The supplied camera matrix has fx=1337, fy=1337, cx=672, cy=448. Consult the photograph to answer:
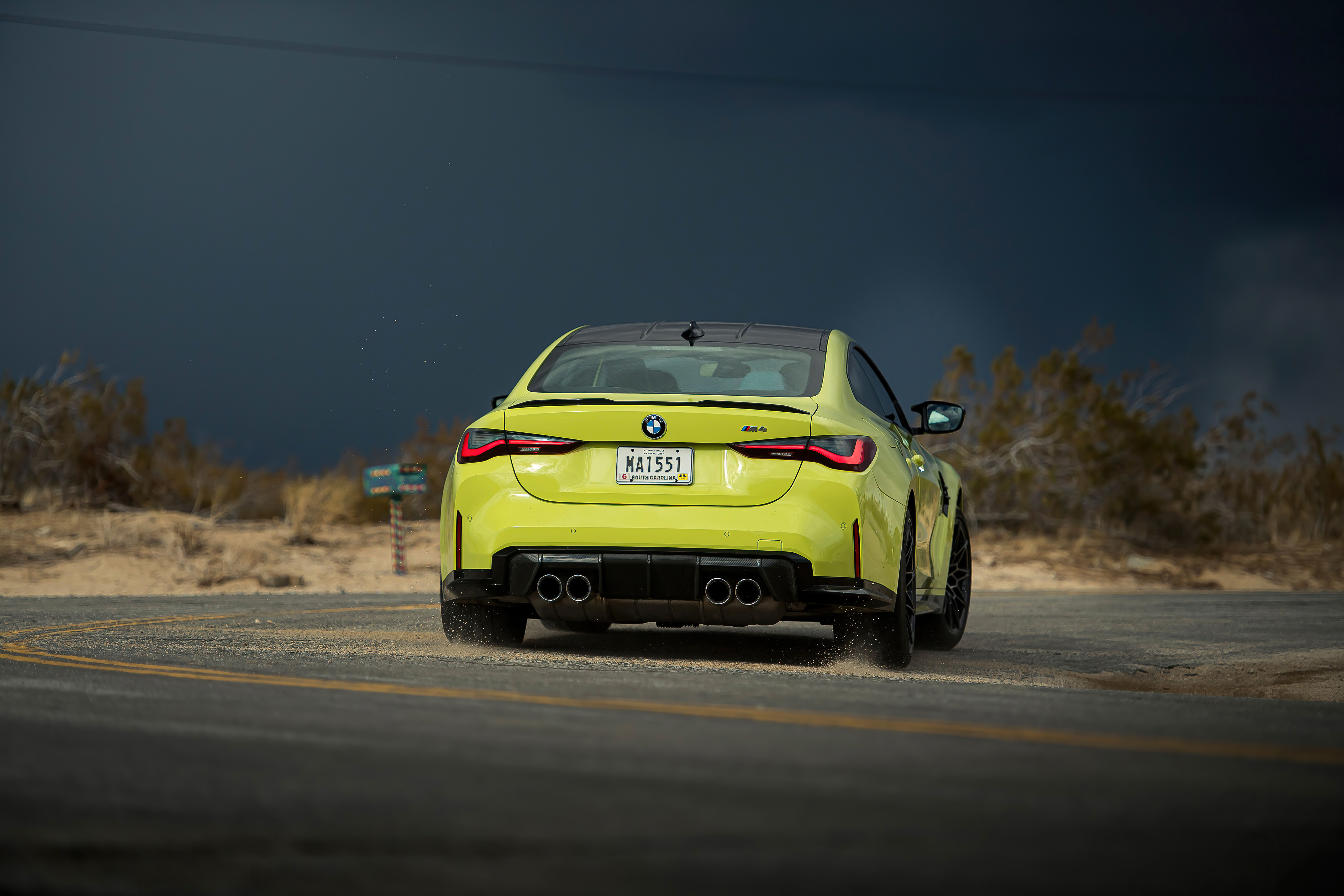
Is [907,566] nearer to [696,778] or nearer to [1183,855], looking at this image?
[696,778]

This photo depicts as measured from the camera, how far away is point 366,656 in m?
6.21

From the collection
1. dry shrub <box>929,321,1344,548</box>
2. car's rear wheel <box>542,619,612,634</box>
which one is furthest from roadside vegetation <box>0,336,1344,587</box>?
car's rear wheel <box>542,619,612,634</box>

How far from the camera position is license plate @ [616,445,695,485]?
6.32 meters

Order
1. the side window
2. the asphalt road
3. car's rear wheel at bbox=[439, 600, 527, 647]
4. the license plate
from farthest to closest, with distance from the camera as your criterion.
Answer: the side window < car's rear wheel at bbox=[439, 600, 527, 647] < the license plate < the asphalt road

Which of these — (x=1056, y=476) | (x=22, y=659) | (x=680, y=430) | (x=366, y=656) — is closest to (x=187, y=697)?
(x=366, y=656)

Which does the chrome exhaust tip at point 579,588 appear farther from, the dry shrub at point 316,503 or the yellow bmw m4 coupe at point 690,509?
the dry shrub at point 316,503

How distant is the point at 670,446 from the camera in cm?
635

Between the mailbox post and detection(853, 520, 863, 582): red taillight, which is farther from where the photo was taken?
the mailbox post

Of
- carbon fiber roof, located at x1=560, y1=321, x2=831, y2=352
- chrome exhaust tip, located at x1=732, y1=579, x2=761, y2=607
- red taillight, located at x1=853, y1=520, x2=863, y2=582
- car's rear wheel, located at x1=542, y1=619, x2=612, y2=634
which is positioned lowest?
car's rear wheel, located at x1=542, y1=619, x2=612, y2=634

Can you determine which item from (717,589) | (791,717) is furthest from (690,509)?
(791,717)

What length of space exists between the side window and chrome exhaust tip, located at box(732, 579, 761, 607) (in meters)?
1.32

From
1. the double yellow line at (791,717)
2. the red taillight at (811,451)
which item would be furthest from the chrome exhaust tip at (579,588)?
the double yellow line at (791,717)

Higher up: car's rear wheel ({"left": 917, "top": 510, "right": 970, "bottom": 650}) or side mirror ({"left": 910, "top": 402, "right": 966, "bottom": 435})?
side mirror ({"left": 910, "top": 402, "right": 966, "bottom": 435})

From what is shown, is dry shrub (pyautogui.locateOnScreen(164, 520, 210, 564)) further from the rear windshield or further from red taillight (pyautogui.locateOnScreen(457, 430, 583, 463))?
red taillight (pyautogui.locateOnScreen(457, 430, 583, 463))
